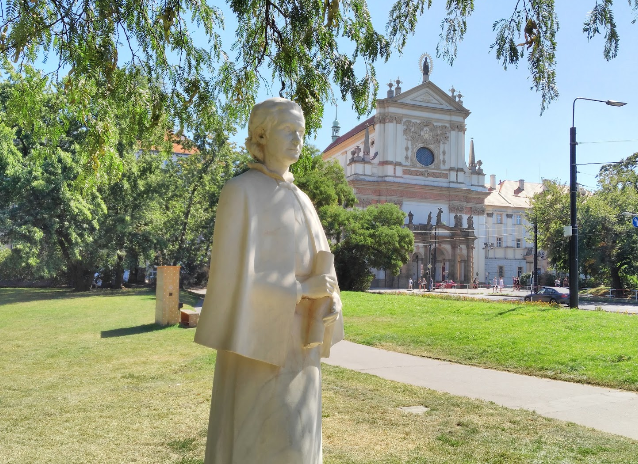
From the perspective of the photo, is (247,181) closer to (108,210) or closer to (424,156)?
(108,210)

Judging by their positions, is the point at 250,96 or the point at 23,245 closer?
the point at 250,96

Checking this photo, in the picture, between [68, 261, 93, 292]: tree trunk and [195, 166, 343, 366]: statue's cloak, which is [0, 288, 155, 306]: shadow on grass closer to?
[68, 261, 93, 292]: tree trunk

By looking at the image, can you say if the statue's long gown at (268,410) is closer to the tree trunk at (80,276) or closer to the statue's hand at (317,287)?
the statue's hand at (317,287)

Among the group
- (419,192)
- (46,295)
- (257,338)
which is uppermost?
(419,192)

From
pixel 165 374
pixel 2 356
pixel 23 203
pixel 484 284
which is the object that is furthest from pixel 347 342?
pixel 484 284

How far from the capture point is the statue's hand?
8.95ft

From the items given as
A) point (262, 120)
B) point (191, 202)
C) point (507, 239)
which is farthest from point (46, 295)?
point (507, 239)

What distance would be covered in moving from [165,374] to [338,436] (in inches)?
147

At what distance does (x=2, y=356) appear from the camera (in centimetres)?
1005

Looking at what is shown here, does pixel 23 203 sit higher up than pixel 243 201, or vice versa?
pixel 23 203

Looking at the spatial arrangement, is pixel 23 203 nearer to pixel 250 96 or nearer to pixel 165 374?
pixel 165 374

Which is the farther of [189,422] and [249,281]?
[189,422]

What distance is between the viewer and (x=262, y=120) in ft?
9.36

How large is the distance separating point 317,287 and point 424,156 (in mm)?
51326
